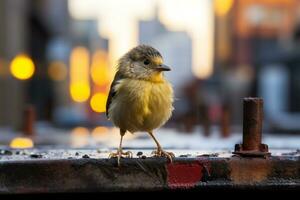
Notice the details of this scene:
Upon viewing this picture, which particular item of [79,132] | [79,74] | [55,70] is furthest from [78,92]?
[79,132]

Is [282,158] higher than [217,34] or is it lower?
lower

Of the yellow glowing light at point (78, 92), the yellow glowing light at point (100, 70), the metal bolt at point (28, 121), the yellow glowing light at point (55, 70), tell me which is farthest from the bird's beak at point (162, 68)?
the yellow glowing light at point (78, 92)

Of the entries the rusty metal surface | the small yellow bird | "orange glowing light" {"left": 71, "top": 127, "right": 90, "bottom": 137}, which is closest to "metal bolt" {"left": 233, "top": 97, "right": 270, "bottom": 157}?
the rusty metal surface

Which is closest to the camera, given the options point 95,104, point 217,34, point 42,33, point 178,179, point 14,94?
point 178,179

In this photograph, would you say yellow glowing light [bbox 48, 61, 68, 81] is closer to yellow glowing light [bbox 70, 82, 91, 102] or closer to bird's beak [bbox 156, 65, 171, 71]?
yellow glowing light [bbox 70, 82, 91, 102]

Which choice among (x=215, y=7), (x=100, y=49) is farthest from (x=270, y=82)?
(x=100, y=49)

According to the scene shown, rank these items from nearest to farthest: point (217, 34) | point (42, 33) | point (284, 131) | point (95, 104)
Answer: point (284, 131), point (95, 104), point (42, 33), point (217, 34)

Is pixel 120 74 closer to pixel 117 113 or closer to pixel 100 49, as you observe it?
pixel 117 113
